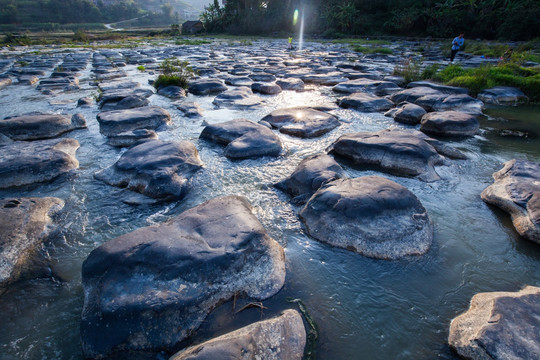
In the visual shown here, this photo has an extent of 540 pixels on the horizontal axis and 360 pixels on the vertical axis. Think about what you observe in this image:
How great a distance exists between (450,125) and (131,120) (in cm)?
584

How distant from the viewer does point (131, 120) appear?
5215 millimetres

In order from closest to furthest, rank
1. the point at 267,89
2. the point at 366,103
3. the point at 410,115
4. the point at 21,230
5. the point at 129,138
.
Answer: the point at 21,230, the point at 129,138, the point at 410,115, the point at 366,103, the point at 267,89

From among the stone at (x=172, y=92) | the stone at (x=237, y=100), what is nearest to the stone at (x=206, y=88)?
the stone at (x=172, y=92)

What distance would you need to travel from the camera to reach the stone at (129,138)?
15.4ft

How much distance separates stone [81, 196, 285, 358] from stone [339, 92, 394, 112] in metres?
5.13

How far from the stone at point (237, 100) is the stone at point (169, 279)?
483 centimetres

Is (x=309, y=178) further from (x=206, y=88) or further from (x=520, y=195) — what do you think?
(x=206, y=88)

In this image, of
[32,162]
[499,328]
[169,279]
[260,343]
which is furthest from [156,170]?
[499,328]

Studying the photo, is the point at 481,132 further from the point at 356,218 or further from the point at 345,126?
the point at 356,218

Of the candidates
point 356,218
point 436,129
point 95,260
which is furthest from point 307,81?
point 95,260

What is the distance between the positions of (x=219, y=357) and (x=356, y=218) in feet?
5.35

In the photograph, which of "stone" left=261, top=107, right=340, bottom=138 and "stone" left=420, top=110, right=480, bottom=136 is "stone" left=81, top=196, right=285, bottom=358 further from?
"stone" left=420, top=110, right=480, bottom=136

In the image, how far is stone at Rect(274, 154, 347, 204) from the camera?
3.27 metres

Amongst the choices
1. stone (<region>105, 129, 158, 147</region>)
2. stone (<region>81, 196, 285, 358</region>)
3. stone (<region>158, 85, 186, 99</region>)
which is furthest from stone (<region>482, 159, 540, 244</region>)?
stone (<region>158, 85, 186, 99</region>)
